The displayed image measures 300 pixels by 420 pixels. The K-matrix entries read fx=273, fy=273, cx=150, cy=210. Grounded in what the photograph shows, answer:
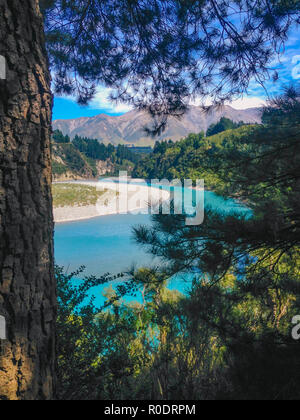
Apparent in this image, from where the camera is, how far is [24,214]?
1.04 metres

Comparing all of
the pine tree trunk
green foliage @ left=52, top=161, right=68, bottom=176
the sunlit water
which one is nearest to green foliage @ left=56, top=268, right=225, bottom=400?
the pine tree trunk

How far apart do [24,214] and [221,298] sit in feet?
5.47

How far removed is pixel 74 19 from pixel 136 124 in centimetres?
102

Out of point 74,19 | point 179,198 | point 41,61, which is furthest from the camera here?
point 74,19

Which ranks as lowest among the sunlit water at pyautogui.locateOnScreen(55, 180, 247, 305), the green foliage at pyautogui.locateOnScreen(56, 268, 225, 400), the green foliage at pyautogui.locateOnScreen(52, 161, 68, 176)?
the sunlit water at pyautogui.locateOnScreen(55, 180, 247, 305)

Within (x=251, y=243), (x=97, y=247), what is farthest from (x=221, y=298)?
(x=97, y=247)

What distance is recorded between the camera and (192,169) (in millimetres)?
2152

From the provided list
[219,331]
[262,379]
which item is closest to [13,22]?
[219,331]

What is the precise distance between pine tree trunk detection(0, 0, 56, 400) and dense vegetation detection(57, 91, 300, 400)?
0.67 meters

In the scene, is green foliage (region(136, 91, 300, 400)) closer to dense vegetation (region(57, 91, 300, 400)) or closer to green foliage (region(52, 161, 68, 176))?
dense vegetation (region(57, 91, 300, 400))

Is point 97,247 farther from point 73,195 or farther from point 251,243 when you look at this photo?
point 251,243

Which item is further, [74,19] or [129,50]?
[129,50]

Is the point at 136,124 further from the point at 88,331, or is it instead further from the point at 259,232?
the point at 88,331

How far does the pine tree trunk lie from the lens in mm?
993
